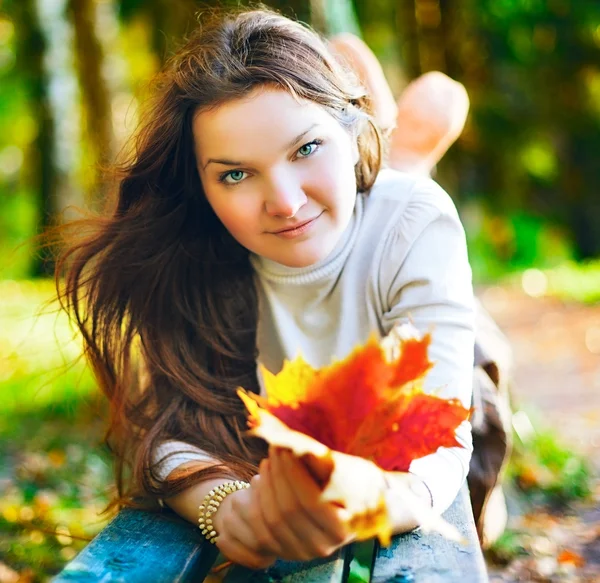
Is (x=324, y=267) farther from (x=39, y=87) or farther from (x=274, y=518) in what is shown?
(x=39, y=87)

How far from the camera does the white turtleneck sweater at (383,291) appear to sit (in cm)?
192

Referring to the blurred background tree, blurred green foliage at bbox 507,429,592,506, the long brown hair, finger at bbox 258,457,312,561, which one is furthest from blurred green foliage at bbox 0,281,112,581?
the blurred background tree

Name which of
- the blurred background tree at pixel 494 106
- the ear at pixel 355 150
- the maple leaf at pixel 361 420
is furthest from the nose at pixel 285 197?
the blurred background tree at pixel 494 106

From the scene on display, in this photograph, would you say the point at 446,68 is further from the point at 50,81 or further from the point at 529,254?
the point at 50,81

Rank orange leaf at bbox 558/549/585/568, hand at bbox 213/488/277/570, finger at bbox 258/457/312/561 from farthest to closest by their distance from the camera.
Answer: orange leaf at bbox 558/549/585/568 → hand at bbox 213/488/277/570 → finger at bbox 258/457/312/561

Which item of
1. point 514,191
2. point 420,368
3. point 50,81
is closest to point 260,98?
point 420,368

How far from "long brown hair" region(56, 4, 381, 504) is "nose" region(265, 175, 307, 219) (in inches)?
10.3

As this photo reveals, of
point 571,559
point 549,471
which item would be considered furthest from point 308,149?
point 549,471

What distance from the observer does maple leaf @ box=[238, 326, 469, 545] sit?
115cm

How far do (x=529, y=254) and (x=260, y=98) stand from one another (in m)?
11.8

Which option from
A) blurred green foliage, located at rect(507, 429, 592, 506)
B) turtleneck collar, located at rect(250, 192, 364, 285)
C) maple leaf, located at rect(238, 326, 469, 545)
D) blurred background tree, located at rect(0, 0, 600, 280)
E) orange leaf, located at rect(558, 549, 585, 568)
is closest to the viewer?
maple leaf, located at rect(238, 326, 469, 545)

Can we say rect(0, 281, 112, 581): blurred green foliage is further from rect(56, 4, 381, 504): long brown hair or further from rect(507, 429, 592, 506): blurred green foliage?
rect(507, 429, 592, 506): blurred green foliage

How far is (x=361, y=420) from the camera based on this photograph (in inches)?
49.3

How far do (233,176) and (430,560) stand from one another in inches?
37.5
